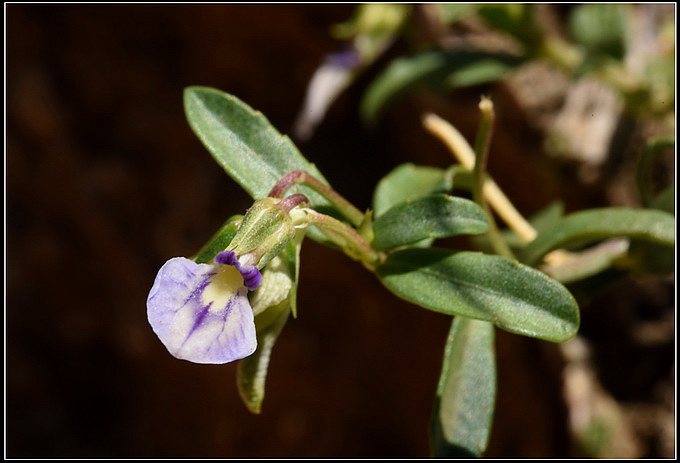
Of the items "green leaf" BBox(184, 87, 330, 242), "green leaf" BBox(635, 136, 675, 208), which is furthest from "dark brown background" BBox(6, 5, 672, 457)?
"green leaf" BBox(184, 87, 330, 242)

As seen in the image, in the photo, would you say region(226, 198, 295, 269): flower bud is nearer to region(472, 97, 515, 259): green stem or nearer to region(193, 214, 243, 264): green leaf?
region(193, 214, 243, 264): green leaf

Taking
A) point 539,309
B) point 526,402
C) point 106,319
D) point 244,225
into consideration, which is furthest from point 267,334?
point 106,319

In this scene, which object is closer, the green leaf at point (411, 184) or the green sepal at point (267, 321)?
the green sepal at point (267, 321)

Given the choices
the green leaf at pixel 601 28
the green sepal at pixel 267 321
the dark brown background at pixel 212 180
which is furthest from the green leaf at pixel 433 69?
the green sepal at pixel 267 321

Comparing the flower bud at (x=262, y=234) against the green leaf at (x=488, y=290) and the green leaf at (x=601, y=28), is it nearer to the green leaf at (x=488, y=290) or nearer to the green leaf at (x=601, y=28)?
the green leaf at (x=488, y=290)

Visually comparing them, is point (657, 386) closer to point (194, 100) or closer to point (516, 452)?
point (516, 452)

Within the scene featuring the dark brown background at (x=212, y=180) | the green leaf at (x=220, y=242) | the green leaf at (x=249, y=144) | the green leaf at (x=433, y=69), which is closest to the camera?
the green leaf at (x=220, y=242)
